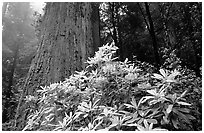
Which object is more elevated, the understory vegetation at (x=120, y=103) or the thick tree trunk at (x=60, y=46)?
the thick tree trunk at (x=60, y=46)

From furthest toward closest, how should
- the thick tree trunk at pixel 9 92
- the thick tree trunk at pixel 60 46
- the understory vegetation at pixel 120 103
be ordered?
1. the thick tree trunk at pixel 9 92
2. the thick tree trunk at pixel 60 46
3. the understory vegetation at pixel 120 103

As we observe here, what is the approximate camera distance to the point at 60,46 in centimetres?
230

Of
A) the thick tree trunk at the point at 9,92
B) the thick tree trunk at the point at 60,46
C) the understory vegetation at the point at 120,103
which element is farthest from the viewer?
the thick tree trunk at the point at 9,92

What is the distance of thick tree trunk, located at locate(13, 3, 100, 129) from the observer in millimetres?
2117

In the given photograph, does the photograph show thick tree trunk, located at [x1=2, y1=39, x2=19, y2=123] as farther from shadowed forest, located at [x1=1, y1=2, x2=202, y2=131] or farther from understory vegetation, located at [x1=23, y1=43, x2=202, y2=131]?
understory vegetation, located at [x1=23, y1=43, x2=202, y2=131]

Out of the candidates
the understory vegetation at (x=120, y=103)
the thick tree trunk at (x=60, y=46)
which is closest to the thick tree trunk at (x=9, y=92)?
the thick tree trunk at (x=60, y=46)

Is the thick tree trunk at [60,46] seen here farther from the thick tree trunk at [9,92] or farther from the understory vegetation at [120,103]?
the thick tree trunk at [9,92]

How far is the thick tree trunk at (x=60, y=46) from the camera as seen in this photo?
2.12m

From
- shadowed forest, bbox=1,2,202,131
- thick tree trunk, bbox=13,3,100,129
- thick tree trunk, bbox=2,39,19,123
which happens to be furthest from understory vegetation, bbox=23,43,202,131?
thick tree trunk, bbox=2,39,19,123

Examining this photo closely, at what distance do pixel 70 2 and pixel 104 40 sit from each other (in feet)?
21.2

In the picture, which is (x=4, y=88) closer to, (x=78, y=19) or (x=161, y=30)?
(x=161, y=30)

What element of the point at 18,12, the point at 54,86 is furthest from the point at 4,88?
the point at 54,86

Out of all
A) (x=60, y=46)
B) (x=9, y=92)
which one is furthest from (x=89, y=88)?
(x=9, y=92)

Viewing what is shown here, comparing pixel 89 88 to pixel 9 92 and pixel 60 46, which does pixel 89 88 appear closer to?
pixel 60 46
